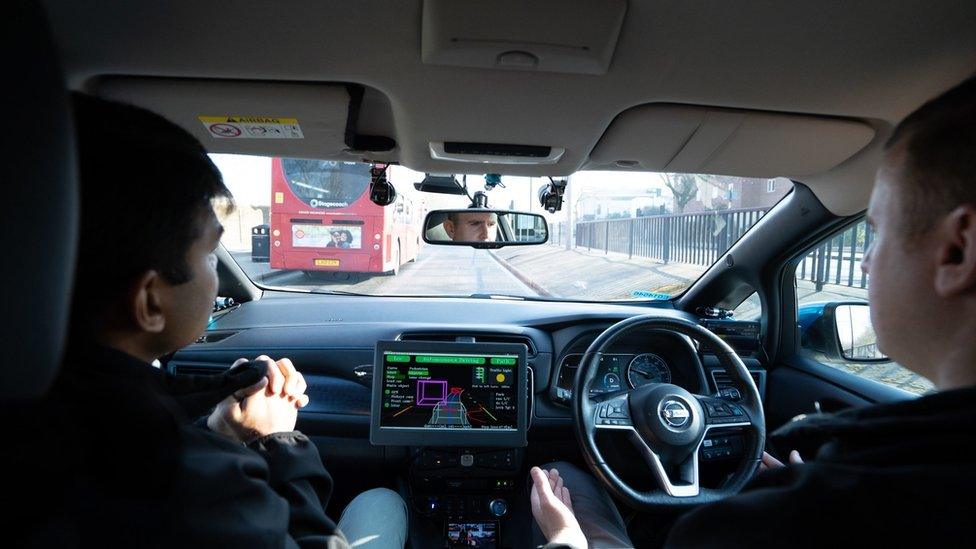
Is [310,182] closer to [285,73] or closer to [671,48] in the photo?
[285,73]

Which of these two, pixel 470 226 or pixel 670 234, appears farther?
pixel 670 234

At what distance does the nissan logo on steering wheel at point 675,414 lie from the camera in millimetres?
2605

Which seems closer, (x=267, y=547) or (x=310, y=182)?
(x=267, y=547)

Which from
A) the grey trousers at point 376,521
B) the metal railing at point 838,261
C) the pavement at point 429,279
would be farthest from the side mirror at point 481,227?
the metal railing at point 838,261

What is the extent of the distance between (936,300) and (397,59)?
163 centimetres

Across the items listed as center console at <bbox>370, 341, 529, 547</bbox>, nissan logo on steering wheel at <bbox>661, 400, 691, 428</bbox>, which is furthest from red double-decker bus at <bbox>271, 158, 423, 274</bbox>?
nissan logo on steering wheel at <bbox>661, 400, 691, 428</bbox>

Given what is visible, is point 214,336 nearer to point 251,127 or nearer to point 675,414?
point 251,127

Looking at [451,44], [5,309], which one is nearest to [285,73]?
[451,44]

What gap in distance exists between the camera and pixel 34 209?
70 cm

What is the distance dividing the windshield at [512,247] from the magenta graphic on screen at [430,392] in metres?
1.19

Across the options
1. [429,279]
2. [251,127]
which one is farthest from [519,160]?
[429,279]

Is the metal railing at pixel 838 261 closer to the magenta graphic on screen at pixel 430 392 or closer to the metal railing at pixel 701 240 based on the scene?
the metal railing at pixel 701 240

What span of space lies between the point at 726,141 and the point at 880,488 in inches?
82.2

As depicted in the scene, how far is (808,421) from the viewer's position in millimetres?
1098
